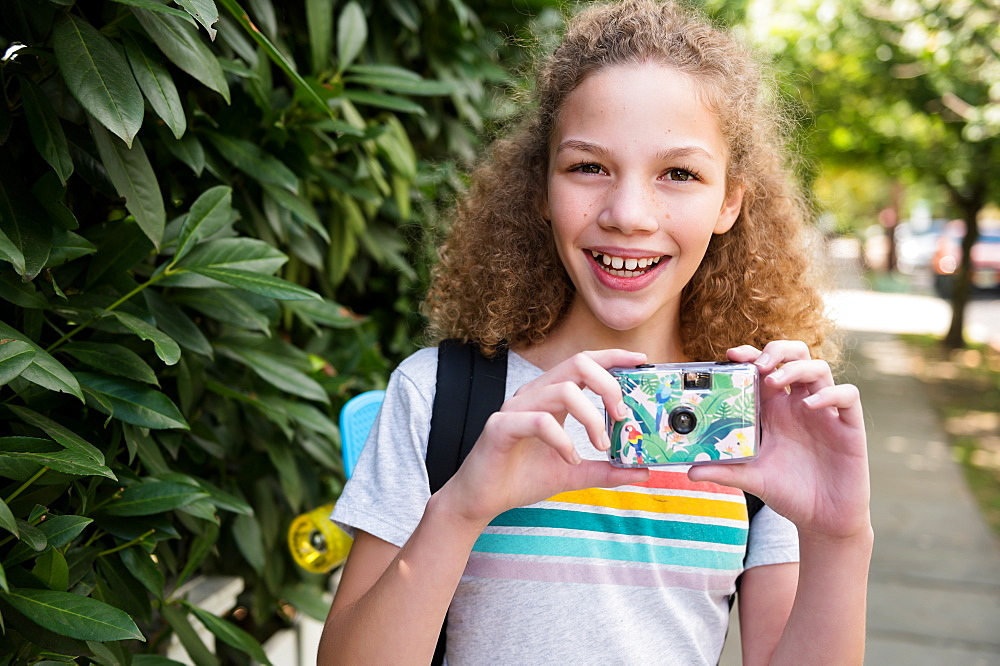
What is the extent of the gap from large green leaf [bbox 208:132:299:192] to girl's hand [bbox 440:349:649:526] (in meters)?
0.80

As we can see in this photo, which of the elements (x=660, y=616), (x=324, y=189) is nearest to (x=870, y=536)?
(x=660, y=616)

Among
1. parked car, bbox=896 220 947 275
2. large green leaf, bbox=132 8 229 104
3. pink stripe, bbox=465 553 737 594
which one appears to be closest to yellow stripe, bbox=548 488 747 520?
pink stripe, bbox=465 553 737 594

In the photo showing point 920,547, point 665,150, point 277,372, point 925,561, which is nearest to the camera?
point 665,150

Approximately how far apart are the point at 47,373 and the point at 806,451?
3.64 feet

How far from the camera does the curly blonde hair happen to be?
1.64 m

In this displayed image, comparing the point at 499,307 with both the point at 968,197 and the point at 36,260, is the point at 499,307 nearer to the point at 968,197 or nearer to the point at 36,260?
the point at 36,260

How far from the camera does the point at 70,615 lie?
116cm

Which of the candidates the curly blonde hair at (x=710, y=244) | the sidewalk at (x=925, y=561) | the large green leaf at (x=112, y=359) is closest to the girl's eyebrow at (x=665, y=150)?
the curly blonde hair at (x=710, y=244)

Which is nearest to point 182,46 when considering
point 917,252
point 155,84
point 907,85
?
point 155,84

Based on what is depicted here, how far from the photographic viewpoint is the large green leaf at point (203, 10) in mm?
1180

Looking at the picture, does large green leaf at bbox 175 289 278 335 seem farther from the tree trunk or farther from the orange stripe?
the tree trunk

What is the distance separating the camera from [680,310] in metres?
1.83

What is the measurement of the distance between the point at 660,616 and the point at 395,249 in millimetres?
1618

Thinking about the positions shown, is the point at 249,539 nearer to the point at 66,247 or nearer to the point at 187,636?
the point at 187,636
